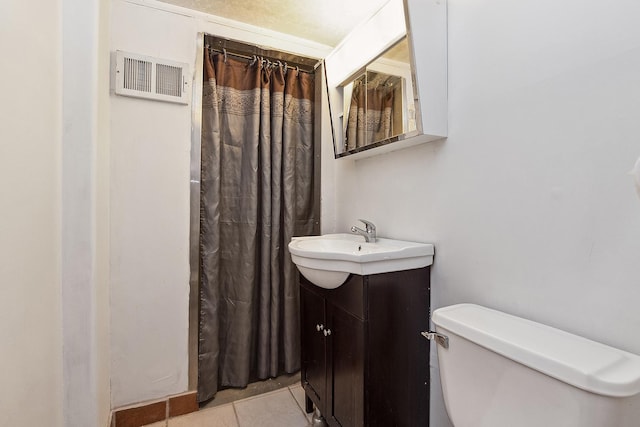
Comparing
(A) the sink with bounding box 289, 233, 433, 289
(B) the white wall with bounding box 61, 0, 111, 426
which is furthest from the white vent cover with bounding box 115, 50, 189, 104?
(A) the sink with bounding box 289, 233, 433, 289

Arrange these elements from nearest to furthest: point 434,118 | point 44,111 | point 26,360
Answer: point 26,360 < point 44,111 < point 434,118

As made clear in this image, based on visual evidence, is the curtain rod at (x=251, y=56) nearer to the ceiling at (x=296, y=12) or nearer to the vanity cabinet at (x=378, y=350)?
the ceiling at (x=296, y=12)

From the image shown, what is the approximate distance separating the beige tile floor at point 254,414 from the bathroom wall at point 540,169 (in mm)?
770

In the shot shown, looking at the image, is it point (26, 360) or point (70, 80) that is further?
point (70, 80)

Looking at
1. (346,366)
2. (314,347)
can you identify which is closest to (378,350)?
(346,366)

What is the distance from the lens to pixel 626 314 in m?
0.71

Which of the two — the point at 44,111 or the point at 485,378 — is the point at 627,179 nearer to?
the point at 485,378

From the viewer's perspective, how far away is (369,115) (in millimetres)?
1475

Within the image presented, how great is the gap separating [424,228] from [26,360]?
54.0 inches

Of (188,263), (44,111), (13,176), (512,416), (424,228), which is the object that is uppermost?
(44,111)

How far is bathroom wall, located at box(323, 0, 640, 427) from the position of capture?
72cm

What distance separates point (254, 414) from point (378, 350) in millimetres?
951

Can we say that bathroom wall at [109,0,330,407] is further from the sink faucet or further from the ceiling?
the sink faucet

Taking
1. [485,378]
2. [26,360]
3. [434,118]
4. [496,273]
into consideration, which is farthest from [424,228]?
[26,360]
